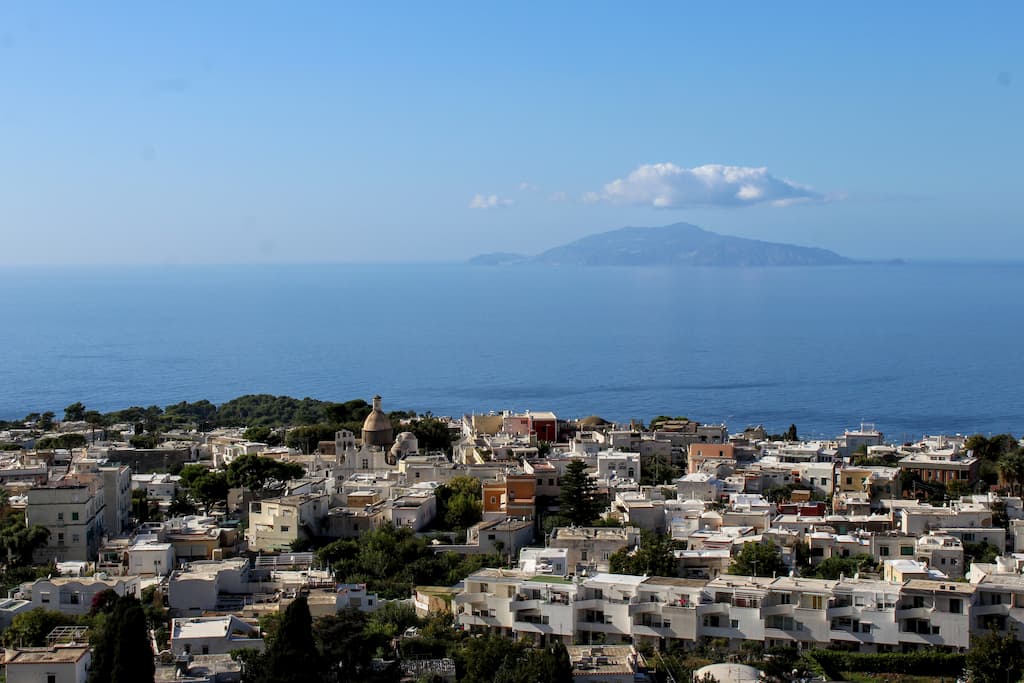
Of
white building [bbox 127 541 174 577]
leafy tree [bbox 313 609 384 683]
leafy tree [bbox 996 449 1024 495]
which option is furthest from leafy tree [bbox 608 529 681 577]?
leafy tree [bbox 996 449 1024 495]

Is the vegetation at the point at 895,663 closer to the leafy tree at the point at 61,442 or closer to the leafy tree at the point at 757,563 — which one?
the leafy tree at the point at 757,563

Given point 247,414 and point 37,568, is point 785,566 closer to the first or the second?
point 37,568

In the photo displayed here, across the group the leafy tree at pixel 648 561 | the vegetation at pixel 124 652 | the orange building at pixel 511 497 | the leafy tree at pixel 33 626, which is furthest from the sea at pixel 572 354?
the vegetation at pixel 124 652

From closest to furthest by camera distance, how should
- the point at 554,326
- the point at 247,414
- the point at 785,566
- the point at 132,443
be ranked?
the point at 785,566, the point at 132,443, the point at 247,414, the point at 554,326

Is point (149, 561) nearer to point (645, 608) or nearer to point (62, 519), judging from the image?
point (62, 519)

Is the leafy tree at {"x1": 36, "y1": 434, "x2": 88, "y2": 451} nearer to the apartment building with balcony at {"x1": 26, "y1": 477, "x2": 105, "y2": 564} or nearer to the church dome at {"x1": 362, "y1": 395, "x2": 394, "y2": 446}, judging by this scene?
the church dome at {"x1": 362, "y1": 395, "x2": 394, "y2": 446}

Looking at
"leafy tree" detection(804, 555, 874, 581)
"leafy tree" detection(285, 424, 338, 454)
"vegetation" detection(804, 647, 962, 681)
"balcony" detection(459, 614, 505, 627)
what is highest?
"leafy tree" detection(285, 424, 338, 454)

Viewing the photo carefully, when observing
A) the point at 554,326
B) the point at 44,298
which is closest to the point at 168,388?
the point at 554,326
